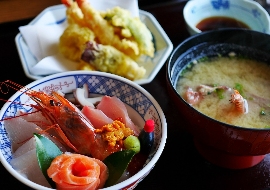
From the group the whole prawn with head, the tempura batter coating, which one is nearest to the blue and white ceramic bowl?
the tempura batter coating

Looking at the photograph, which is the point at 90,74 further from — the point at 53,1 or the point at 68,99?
the point at 53,1

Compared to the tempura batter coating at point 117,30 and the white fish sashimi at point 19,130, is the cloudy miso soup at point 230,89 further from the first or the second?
the white fish sashimi at point 19,130

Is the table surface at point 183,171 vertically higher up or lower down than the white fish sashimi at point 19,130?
lower down

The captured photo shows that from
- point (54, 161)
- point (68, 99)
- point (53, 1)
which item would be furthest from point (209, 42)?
point (53, 1)

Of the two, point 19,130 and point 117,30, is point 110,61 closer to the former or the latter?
point 117,30

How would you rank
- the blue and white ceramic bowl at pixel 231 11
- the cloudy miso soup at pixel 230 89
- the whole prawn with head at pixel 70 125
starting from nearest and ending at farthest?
the whole prawn with head at pixel 70 125
the cloudy miso soup at pixel 230 89
the blue and white ceramic bowl at pixel 231 11

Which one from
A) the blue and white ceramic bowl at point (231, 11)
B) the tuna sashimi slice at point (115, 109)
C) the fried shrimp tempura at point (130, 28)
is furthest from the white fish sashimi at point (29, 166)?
the blue and white ceramic bowl at point (231, 11)

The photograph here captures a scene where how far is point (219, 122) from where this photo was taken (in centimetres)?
101

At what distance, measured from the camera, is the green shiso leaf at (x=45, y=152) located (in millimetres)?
977

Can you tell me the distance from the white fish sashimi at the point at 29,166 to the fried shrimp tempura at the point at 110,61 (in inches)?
20.9

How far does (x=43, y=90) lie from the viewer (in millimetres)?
1207

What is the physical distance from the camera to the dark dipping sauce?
67.6 inches

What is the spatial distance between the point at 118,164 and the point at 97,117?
19 cm

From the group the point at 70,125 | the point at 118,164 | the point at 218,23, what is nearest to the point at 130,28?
the point at 218,23
